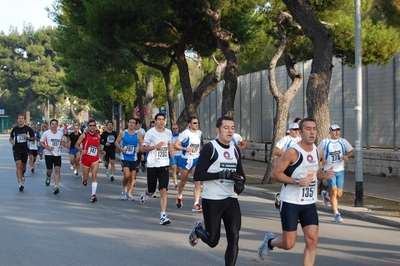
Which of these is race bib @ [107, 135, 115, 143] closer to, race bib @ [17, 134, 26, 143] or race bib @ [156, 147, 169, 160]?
race bib @ [17, 134, 26, 143]

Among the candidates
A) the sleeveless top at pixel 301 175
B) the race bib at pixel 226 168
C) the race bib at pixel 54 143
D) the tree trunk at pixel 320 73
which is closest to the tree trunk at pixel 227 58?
the tree trunk at pixel 320 73

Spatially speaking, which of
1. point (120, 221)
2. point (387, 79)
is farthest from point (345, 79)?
point (120, 221)

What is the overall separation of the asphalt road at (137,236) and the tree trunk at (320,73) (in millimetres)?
2460

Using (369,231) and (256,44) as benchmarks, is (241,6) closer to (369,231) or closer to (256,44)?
(256,44)

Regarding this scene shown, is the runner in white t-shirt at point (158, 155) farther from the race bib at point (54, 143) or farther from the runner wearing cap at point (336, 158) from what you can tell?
the race bib at point (54, 143)

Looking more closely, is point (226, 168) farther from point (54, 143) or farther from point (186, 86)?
point (186, 86)

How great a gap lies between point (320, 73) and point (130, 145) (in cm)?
491

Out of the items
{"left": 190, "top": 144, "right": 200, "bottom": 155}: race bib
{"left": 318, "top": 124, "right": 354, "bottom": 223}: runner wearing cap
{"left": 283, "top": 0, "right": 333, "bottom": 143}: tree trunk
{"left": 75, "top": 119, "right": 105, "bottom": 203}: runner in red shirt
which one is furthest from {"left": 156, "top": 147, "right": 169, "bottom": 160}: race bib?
{"left": 283, "top": 0, "right": 333, "bottom": 143}: tree trunk

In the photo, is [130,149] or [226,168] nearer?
[226,168]

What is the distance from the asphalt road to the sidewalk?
0.85 feet

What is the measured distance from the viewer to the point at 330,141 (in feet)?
39.4

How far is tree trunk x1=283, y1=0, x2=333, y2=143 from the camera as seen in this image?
15.2 meters

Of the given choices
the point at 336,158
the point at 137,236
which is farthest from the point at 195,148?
the point at 137,236

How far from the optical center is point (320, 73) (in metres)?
15.2
